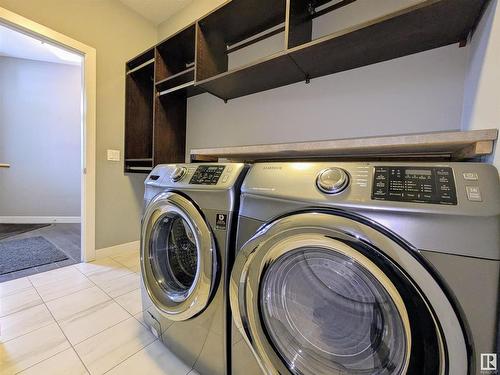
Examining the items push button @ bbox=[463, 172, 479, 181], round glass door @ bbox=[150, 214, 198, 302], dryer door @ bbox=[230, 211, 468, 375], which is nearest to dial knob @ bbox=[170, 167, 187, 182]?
round glass door @ bbox=[150, 214, 198, 302]

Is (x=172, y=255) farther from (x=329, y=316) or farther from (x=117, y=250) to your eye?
(x=117, y=250)

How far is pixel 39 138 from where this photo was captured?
11.3ft

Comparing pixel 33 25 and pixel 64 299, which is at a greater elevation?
pixel 33 25

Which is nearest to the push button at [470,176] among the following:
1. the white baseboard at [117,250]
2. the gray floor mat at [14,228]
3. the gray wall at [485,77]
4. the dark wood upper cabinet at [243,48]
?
the gray wall at [485,77]

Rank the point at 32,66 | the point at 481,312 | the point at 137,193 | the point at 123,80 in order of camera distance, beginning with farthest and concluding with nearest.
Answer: the point at 32,66 → the point at 137,193 → the point at 123,80 → the point at 481,312

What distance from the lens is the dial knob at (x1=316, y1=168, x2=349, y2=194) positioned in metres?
0.58

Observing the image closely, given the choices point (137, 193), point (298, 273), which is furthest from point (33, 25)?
point (298, 273)

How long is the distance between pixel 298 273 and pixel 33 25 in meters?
2.55

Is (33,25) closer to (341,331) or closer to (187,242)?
(187,242)

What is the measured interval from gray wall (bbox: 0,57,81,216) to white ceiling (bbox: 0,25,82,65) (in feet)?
0.35

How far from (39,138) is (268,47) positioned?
→ 396 cm

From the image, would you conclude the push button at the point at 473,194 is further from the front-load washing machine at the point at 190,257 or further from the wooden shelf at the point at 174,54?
the wooden shelf at the point at 174,54

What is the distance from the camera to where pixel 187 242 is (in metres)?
1.10

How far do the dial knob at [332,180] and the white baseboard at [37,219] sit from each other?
4.35 meters
